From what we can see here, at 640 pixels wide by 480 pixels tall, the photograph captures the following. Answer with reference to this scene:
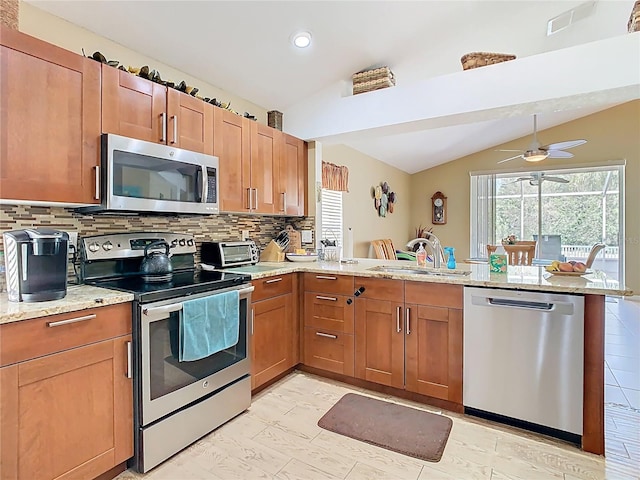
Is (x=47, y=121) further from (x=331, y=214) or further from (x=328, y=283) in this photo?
(x=331, y=214)

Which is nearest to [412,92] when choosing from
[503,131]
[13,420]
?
[13,420]

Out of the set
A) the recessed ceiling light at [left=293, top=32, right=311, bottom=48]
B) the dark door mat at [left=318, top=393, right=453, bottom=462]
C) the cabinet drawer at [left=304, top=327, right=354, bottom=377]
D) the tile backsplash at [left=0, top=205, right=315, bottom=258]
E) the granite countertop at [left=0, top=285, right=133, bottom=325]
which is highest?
the recessed ceiling light at [left=293, top=32, right=311, bottom=48]

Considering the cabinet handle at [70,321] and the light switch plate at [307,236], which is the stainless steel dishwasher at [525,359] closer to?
the light switch plate at [307,236]

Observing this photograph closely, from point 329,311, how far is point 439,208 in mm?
5945

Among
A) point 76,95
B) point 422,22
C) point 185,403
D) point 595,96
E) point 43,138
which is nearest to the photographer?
point 43,138

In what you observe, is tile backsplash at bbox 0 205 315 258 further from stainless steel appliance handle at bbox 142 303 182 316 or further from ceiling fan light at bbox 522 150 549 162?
ceiling fan light at bbox 522 150 549 162

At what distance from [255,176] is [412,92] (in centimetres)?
149

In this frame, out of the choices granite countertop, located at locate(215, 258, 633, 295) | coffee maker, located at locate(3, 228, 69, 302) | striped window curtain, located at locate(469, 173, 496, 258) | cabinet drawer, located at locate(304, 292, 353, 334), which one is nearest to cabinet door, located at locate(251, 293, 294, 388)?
cabinet drawer, located at locate(304, 292, 353, 334)

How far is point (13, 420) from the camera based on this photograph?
131 cm

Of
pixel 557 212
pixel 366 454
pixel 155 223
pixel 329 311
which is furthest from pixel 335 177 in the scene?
pixel 557 212

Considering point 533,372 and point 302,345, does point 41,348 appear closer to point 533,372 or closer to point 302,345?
point 302,345

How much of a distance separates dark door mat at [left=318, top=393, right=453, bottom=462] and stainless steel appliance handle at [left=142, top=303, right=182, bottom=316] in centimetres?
113

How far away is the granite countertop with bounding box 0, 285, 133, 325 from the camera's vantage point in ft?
4.34

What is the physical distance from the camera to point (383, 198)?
21.9ft
